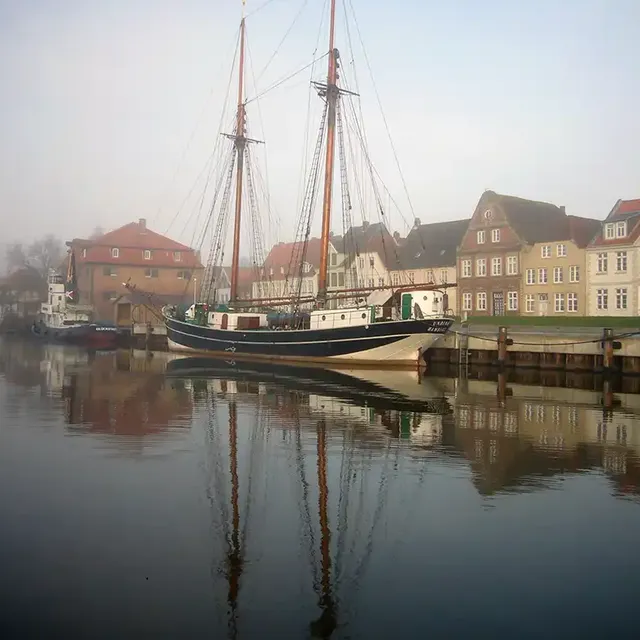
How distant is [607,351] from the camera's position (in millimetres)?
32625

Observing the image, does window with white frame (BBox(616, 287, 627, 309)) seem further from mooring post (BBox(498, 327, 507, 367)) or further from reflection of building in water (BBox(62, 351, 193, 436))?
reflection of building in water (BBox(62, 351, 193, 436))

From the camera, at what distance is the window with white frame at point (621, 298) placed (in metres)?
54.3

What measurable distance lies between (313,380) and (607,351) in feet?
45.4

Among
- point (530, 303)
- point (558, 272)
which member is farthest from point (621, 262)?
point (530, 303)

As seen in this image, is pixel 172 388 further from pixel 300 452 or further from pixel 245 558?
pixel 245 558

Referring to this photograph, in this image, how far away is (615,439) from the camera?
1661 centimetres

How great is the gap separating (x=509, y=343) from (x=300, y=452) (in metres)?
25.6

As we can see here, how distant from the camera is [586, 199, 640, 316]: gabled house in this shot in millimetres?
53969

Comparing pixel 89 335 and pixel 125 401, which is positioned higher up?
pixel 89 335

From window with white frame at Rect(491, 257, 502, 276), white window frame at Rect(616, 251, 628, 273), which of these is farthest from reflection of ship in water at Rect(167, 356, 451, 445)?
window with white frame at Rect(491, 257, 502, 276)

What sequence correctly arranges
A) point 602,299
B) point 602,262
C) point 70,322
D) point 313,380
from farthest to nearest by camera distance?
point 70,322 < point 602,262 < point 602,299 < point 313,380

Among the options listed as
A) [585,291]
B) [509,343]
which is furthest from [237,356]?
[585,291]

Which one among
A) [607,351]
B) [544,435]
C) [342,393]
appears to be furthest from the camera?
[607,351]

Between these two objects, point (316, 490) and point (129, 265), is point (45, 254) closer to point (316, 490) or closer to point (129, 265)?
point (129, 265)
